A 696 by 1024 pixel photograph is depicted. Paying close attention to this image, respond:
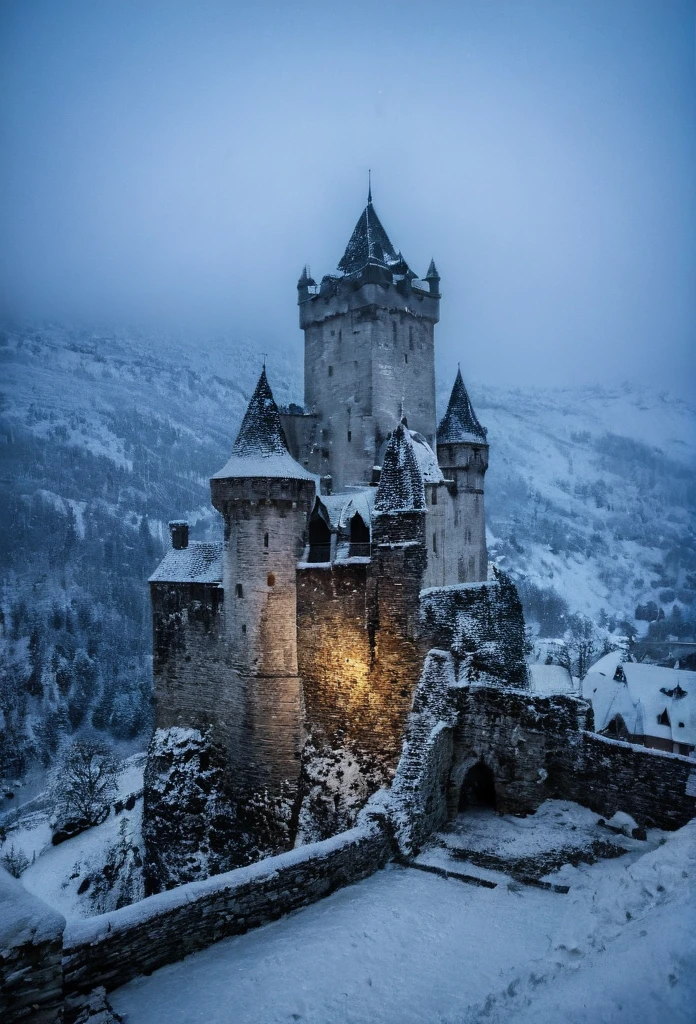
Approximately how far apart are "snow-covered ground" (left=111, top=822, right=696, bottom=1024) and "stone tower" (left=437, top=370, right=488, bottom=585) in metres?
14.8

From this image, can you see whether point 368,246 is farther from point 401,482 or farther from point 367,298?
point 401,482

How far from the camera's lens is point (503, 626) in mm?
15484

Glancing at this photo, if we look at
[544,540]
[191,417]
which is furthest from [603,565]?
[191,417]

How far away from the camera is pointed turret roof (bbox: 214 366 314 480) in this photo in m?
18.3

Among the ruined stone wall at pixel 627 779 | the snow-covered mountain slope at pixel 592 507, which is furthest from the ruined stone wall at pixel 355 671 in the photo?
the snow-covered mountain slope at pixel 592 507

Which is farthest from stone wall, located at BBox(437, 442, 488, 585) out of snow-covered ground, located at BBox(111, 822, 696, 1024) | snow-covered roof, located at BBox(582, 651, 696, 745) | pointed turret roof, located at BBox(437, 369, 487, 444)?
snow-covered roof, located at BBox(582, 651, 696, 745)

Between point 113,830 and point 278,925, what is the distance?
20.6 metres

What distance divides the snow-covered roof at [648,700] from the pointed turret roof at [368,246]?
1077 inches

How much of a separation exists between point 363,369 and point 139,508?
66.7 m

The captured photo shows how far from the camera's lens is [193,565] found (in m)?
21.4

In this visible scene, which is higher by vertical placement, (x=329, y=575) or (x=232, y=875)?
(x=329, y=575)

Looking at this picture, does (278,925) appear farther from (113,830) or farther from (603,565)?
(603,565)

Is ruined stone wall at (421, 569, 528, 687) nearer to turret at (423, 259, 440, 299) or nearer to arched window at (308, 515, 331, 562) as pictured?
arched window at (308, 515, 331, 562)

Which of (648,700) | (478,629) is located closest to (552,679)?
(648,700)
